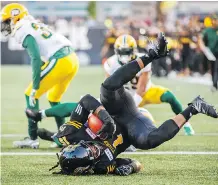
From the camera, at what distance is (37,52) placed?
28.8 ft

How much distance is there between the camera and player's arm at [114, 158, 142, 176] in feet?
22.5

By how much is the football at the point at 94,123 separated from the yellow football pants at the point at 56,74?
6.20 feet

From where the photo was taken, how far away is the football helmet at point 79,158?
6.77m

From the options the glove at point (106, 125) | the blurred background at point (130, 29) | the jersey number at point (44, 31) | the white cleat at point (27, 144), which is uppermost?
the jersey number at point (44, 31)

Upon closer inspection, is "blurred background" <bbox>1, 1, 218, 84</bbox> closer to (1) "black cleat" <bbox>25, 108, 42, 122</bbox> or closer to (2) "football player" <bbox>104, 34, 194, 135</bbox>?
(2) "football player" <bbox>104, 34, 194, 135</bbox>

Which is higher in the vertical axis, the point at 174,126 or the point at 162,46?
the point at 162,46

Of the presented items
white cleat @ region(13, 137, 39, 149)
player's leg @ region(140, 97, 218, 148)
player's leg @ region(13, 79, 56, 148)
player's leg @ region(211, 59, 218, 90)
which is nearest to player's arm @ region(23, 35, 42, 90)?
player's leg @ region(13, 79, 56, 148)

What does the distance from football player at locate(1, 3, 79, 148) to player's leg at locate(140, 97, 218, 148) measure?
7.08 ft

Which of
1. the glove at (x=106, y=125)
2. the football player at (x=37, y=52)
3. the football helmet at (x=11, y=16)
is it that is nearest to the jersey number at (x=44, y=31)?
the football player at (x=37, y=52)

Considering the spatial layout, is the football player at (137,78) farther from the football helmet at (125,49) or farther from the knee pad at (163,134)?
the knee pad at (163,134)

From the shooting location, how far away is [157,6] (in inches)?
1569

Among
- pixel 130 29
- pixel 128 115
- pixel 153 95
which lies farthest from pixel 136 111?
pixel 130 29

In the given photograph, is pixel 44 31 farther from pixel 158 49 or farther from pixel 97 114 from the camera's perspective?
pixel 97 114

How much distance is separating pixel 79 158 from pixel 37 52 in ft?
7.61
